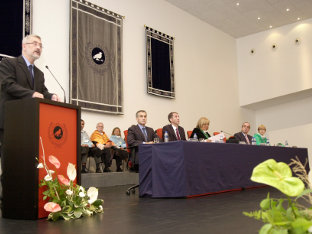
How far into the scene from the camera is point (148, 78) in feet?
24.5

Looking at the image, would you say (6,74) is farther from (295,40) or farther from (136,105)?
(295,40)

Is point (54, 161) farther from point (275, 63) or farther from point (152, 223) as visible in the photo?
point (275, 63)

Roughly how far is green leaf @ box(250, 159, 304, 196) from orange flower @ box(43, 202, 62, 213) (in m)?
1.71

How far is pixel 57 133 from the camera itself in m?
2.42

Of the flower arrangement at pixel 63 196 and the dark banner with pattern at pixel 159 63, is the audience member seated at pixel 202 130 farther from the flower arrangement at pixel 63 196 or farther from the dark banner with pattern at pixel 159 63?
the flower arrangement at pixel 63 196

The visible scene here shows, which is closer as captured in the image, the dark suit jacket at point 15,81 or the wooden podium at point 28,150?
the wooden podium at point 28,150

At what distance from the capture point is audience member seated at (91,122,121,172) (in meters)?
5.77

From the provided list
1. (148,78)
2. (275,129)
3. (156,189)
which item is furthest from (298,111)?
(156,189)

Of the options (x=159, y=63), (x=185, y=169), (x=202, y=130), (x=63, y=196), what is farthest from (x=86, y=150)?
(x=159, y=63)

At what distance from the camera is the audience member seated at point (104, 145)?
5.77 meters

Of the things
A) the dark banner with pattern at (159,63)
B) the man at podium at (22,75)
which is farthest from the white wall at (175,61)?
the man at podium at (22,75)

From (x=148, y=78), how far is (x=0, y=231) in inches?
230

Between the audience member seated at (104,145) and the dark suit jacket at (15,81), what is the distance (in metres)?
3.15

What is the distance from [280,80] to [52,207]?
352 inches
